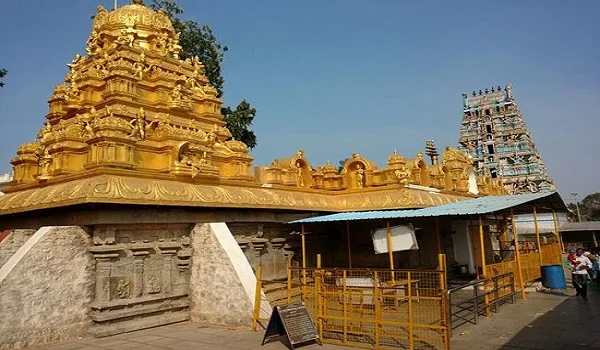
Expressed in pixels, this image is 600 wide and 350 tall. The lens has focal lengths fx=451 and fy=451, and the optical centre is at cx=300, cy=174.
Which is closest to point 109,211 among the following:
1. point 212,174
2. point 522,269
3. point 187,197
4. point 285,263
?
point 187,197

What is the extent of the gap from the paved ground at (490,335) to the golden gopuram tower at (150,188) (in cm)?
64

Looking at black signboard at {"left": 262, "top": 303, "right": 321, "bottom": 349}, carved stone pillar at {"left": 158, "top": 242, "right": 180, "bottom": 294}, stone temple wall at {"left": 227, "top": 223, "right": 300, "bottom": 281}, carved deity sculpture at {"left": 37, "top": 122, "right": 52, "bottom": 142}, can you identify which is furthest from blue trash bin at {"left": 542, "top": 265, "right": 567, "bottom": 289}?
carved deity sculpture at {"left": 37, "top": 122, "right": 52, "bottom": 142}

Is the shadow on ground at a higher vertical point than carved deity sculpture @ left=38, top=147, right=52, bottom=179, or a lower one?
lower

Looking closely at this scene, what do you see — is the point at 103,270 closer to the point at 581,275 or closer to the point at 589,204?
the point at 581,275

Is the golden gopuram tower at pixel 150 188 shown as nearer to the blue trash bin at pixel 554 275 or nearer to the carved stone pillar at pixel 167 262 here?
the carved stone pillar at pixel 167 262

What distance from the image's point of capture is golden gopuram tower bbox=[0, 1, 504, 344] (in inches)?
391

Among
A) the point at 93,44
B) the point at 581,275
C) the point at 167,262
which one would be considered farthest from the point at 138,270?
the point at 581,275

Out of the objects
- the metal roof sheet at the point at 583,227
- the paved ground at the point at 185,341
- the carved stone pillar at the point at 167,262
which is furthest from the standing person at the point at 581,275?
the metal roof sheet at the point at 583,227

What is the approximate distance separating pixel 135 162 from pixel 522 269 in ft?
37.6

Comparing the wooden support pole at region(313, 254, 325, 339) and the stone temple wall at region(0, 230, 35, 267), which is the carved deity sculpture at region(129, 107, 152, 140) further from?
the wooden support pole at region(313, 254, 325, 339)

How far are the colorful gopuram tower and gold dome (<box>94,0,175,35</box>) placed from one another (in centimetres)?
3489

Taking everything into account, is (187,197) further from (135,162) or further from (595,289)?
(595,289)

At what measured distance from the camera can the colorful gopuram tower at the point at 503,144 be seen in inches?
1745

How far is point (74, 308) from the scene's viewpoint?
9.42 m
